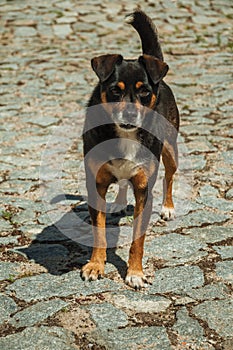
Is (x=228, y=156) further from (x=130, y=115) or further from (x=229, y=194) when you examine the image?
(x=130, y=115)

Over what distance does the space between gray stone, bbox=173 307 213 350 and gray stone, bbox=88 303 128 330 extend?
1.13ft

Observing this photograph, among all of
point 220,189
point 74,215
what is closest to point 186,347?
point 74,215

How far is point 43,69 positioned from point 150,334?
715cm

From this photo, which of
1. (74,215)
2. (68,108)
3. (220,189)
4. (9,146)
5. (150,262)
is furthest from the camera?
(68,108)

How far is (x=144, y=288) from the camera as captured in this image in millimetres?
4164

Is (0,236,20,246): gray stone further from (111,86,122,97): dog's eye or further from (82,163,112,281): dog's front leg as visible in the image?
(111,86,122,97): dog's eye

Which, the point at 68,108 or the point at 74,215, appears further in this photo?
the point at 68,108

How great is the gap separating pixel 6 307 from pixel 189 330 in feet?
4.02

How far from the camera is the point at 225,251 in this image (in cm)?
464

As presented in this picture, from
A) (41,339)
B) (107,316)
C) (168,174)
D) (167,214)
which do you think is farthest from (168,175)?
(41,339)

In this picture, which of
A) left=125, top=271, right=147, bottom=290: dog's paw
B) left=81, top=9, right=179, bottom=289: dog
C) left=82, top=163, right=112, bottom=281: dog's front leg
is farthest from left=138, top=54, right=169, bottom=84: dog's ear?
left=125, top=271, right=147, bottom=290: dog's paw

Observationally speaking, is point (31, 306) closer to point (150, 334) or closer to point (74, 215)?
point (150, 334)

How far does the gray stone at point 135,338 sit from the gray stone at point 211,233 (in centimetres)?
137

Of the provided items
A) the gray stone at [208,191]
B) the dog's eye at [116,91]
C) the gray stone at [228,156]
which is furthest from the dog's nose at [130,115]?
the gray stone at [228,156]
